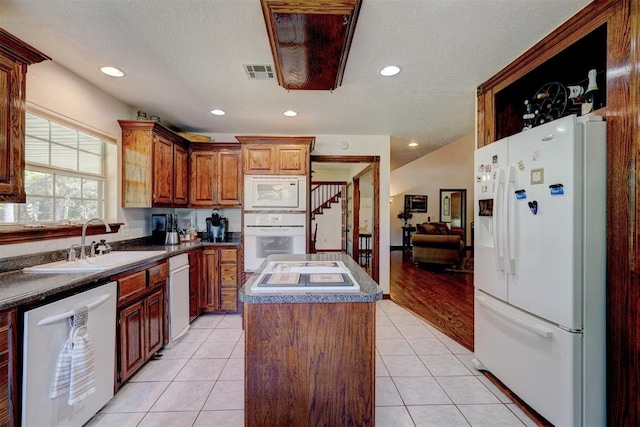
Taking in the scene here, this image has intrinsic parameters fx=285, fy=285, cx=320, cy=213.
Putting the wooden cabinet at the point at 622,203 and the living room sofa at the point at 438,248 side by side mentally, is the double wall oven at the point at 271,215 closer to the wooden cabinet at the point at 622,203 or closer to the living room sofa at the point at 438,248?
the wooden cabinet at the point at 622,203

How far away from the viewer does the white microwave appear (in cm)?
349

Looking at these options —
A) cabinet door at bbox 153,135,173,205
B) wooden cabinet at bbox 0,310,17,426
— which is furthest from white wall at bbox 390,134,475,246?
wooden cabinet at bbox 0,310,17,426

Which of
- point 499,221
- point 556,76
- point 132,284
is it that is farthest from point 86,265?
point 556,76

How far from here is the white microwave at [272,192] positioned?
137 inches

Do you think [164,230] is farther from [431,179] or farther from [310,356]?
[431,179]

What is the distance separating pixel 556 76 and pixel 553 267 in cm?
159

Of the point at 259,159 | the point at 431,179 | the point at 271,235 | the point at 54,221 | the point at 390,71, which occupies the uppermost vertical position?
the point at 431,179

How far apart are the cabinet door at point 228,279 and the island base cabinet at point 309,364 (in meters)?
2.29

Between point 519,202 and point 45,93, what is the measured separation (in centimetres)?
349

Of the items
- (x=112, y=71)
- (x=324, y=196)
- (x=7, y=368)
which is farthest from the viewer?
(x=324, y=196)

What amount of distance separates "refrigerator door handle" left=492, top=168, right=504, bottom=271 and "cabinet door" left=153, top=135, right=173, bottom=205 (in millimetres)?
3187

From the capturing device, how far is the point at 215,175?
380 cm

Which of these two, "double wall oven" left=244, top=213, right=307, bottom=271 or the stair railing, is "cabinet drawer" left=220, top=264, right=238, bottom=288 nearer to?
"double wall oven" left=244, top=213, right=307, bottom=271

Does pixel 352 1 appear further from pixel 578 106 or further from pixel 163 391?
pixel 163 391
